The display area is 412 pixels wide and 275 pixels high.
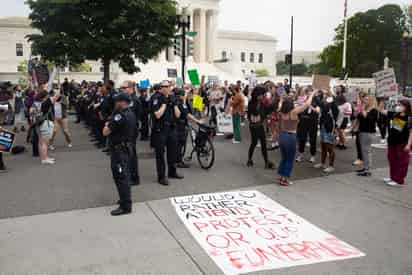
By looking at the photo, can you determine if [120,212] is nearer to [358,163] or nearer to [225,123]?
[358,163]

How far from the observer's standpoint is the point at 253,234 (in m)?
5.30

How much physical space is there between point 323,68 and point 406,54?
6287cm

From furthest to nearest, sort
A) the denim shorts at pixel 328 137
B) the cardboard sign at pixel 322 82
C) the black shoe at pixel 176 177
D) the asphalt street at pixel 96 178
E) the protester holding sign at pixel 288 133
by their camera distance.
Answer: the denim shorts at pixel 328 137, the black shoe at pixel 176 177, the cardboard sign at pixel 322 82, the protester holding sign at pixel 288 133, the asphalt street at pixel 96 178

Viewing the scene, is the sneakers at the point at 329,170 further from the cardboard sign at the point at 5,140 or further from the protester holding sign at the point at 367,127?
the cardboard sign at the point at 5,140

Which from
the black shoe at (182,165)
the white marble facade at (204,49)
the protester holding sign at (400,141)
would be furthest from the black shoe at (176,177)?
the white marble facade at (204,49)

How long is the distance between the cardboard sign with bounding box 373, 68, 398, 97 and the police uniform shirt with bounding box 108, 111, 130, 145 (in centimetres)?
588

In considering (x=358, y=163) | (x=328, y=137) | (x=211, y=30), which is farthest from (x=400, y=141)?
(x=211, y=30)

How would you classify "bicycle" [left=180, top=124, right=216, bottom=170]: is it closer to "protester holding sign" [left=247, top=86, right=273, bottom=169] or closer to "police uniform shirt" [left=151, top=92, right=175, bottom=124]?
"protester holding sign" [left=247, top=86, right=273, bottom=169]

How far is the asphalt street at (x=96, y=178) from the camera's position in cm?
669

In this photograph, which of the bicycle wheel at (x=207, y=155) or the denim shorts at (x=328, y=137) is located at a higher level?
the denim shorts at (x=328, y=137)

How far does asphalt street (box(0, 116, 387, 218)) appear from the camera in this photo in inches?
263

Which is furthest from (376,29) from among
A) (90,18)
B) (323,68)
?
(90,18)

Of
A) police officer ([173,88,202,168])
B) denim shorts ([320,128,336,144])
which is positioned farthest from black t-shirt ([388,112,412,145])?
police officer ([173,88,202,168])

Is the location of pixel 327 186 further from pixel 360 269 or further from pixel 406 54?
pixel 406 54
